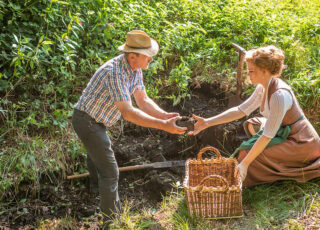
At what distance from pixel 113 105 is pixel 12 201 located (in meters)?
1.69

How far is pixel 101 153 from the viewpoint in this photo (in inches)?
118

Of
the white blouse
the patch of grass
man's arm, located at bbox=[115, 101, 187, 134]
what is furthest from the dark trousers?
the white blouse

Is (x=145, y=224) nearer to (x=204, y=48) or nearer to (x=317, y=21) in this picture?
(x=204, y=48)

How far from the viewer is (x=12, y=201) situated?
3.72 meters

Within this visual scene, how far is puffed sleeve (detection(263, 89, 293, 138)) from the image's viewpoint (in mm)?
2867

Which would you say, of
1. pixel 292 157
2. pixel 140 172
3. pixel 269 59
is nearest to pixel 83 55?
pixel 140 172

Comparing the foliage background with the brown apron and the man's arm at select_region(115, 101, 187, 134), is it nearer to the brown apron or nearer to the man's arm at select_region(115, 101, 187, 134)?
the brown apron

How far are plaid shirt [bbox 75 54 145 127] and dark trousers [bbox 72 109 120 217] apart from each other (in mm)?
69

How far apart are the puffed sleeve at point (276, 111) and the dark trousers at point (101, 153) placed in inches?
53.0

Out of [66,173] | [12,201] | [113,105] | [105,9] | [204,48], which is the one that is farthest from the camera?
[204,48]

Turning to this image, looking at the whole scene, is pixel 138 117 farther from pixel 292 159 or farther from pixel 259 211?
pixel 292 159

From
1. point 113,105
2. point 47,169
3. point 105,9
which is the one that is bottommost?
point 47,169

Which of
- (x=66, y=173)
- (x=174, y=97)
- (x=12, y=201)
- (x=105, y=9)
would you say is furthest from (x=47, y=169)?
(x=105, y=9)

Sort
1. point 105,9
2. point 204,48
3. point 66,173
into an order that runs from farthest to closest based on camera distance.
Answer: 1. point 204,48
2. point 105,9
3. point 66,173
